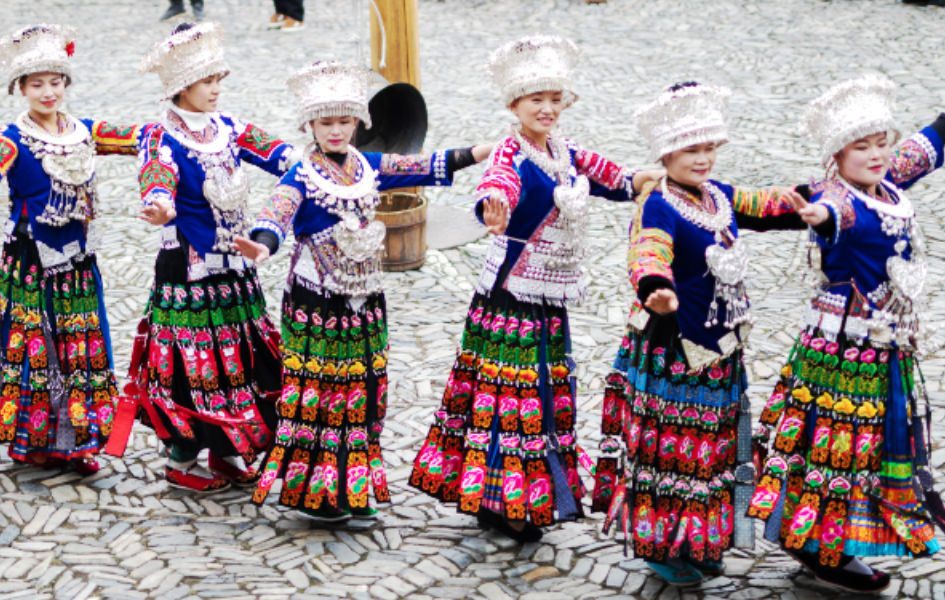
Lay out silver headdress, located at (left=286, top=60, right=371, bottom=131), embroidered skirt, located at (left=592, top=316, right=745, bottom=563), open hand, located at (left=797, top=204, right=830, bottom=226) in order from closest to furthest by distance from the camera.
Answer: open hand, located at (left=797, top=204, right=830, bottom=226)
embroidered skirt, located at (left=592, top=316, right=745, bottom=563)
silver headdress, located at (left=286, top=60, right=371, bottom=131)

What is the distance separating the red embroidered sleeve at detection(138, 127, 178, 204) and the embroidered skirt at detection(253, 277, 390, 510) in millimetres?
639

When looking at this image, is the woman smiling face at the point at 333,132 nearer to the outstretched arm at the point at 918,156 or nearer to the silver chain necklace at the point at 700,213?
the silver chain necklace at the point at 700,213

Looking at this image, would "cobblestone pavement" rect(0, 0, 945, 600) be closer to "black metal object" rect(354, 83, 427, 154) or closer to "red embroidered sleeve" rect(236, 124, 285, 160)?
"black metal object" rect(354, 83, 427, 154)

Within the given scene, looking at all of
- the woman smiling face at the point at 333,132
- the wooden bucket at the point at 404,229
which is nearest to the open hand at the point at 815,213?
the woman smiling face at the point at 333,132

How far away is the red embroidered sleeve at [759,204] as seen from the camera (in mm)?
4238

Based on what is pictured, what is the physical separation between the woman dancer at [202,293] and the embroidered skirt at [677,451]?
68.3 inches

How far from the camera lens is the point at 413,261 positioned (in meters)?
7.95

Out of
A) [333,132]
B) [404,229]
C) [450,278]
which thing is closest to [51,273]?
[333,132]

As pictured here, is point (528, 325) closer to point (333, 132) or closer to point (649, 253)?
point (649, 253)

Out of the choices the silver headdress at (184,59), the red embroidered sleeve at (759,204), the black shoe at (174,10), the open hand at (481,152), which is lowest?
the red embroidered sleeve at (759,204)

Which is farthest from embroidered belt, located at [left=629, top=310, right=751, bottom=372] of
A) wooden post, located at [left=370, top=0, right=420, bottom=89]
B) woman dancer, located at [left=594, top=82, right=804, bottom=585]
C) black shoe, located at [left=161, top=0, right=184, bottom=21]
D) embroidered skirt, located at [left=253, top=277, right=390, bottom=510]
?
black shoe, located at [left=161, top=0, right=184, bottom=21]

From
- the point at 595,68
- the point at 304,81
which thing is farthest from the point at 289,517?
the point at 595,68

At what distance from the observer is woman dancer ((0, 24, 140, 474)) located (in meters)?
5.05

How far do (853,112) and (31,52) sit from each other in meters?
3.33
